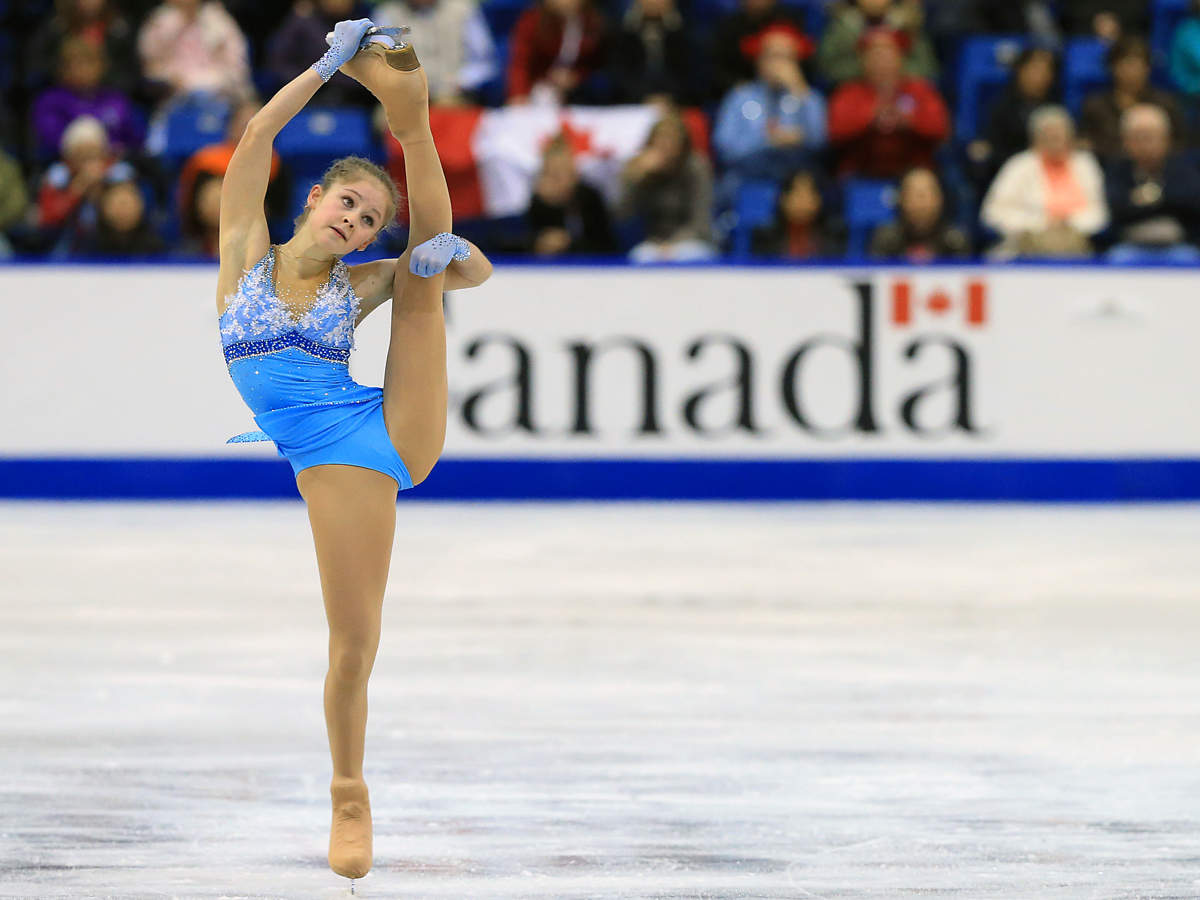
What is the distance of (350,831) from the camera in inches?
138

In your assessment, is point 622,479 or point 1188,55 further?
point 1188,55

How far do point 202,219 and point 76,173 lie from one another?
939 mm

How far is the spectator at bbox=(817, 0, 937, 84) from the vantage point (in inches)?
441

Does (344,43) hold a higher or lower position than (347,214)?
higher

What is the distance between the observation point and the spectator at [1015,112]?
1077 cm

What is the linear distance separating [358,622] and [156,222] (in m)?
7.13

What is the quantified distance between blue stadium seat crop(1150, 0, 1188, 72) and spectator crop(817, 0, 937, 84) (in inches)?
62.0

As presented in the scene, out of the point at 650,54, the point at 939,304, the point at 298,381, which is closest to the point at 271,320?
the point at 298,381

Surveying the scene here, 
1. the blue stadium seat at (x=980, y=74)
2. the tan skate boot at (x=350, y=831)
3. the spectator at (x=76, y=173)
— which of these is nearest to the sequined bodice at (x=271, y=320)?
the tan skate boot at (x=350, y=831)

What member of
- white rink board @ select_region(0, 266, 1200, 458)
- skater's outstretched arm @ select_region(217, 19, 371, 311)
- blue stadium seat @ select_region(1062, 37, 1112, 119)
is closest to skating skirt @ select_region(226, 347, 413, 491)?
skater's outstretched arm @ select_region(217, 19, 371, 311)

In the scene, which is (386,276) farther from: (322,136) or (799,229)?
(322,136)

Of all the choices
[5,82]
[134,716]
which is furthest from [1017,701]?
[5,82]

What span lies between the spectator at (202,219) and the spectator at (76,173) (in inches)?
14.1

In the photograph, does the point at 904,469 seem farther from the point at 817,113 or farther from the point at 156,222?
the point at 156,222
